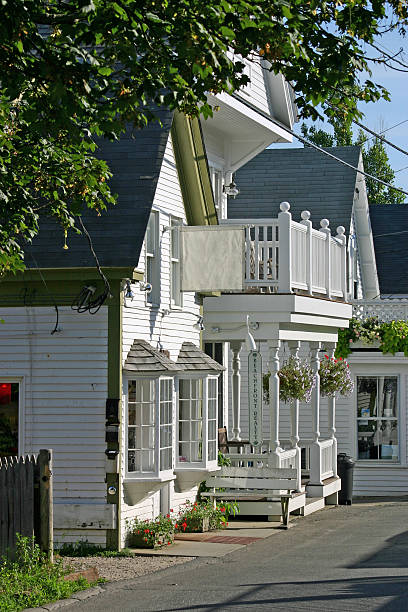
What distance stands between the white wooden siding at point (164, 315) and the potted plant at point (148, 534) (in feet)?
0.57

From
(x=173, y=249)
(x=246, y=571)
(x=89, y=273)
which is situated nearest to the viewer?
(x=246, y=571)

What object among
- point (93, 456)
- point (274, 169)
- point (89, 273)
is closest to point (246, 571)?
point (93, 456)

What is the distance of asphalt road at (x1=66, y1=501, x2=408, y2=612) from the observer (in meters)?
12.4

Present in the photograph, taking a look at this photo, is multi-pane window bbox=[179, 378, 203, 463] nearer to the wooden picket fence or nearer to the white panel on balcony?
the white panel on balcony

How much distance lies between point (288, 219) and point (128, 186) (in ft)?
13.1

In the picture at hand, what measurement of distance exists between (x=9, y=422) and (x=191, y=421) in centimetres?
362

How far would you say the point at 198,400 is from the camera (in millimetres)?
20422

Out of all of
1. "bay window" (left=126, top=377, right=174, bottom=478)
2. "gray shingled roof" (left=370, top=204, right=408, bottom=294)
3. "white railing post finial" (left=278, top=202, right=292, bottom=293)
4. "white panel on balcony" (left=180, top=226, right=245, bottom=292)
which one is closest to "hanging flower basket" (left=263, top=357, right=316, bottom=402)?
"white railing post finial" (left=278, top=202, right=292, bottom=293)

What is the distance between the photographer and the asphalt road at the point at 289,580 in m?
12.4

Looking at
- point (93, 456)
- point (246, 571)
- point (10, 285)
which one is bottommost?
point (246, 571)

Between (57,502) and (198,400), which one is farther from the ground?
(198,400)

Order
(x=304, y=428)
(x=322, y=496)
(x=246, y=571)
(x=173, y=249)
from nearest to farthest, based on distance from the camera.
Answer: (x=246, y=571) → (x=173, y=249) → (x=322, y=496) → (x=304, y=428)

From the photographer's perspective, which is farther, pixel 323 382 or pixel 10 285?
pixel 323 382

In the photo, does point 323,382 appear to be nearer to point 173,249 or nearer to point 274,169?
point 173,249
